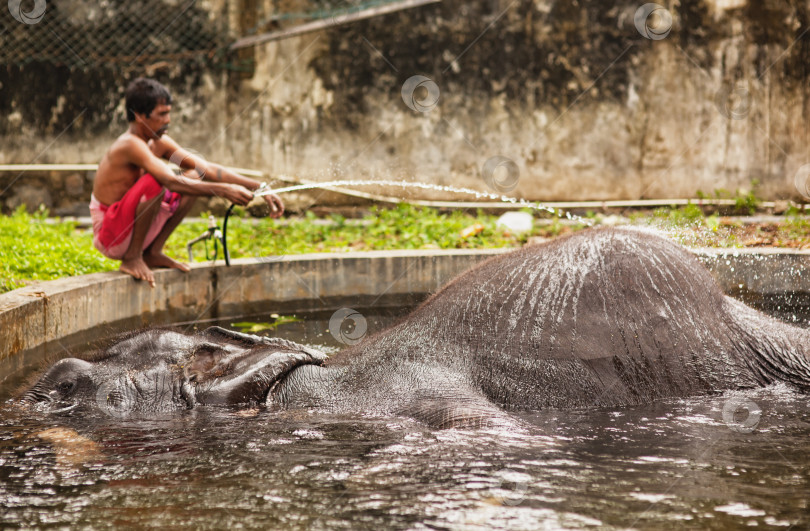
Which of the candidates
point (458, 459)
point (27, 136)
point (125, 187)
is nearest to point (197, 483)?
point (458, 459)

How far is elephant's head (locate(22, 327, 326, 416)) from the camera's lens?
147 inches

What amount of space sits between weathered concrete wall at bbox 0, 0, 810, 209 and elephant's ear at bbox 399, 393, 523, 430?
23.8 feet

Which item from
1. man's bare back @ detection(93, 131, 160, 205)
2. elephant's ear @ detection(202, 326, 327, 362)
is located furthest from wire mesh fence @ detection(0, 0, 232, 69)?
elephant's ear @ detection(202, 326, 327, 362)

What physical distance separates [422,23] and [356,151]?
174 centimetres

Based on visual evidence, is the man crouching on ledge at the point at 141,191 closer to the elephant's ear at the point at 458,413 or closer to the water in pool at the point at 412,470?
the water in pool at the point at 412,470

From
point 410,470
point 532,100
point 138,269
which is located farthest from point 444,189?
point 410,470

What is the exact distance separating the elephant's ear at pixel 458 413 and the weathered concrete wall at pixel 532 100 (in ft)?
23.8

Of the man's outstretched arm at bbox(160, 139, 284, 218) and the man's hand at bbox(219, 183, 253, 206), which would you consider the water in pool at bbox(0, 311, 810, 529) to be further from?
the man's outstretched arm at bbox(160, 139, 284, 218)

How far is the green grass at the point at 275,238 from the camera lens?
267 inches

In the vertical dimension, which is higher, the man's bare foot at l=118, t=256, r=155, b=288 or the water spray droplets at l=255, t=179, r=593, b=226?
the water spray droplets at l=255, t=179, r=593, b=226

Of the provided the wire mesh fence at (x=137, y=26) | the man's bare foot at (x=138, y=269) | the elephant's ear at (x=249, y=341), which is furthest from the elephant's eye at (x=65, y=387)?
the wire mesh fence at (x=137, y=26)

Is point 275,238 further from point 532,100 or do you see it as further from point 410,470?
point 410,470

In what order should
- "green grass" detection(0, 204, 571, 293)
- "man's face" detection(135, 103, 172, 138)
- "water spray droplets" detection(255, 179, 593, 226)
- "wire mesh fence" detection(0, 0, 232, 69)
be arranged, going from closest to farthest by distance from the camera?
"water spray droplets" detection(255, 179, 593, 226) → "man's face" detection(135, 103, 172, 138) → "green grass" detection(0, 204, 571, 293) → "wire mesh fence" detection(0, 0, 232, 69)

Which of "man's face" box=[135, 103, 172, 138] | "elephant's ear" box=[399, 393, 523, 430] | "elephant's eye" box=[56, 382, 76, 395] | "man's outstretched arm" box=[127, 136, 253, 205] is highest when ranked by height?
"man's face" box=[135, 103, 172, 138]
